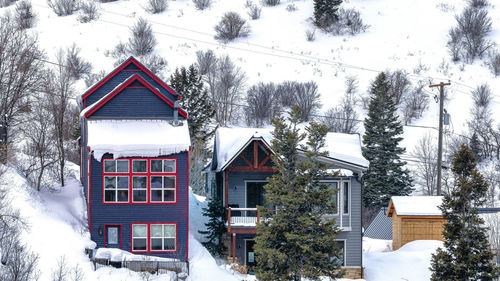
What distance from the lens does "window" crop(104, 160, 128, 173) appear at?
3028 centimetres

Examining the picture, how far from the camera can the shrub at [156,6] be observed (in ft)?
282

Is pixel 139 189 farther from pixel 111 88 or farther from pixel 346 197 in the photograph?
pixel 346 197

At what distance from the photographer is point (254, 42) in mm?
78688

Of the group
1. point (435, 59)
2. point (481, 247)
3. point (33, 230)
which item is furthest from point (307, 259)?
point (435, 59)

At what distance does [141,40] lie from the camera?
7450cm

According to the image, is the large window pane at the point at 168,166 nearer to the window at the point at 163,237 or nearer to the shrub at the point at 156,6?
the window at the point at 163,237

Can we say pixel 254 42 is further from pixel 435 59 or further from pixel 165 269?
pixel 165 269

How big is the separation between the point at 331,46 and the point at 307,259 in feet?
178

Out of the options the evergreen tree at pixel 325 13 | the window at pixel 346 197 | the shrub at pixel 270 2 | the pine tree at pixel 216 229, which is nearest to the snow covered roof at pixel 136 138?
the pine tree at pixel 216 229

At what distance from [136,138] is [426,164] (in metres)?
33.9

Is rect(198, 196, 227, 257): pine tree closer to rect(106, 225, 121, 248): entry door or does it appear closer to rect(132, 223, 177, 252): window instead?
rect(132, 223, 177, 252): window

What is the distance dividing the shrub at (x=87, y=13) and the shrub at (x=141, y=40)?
7543mm

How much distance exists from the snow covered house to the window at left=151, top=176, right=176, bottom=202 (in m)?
2.79

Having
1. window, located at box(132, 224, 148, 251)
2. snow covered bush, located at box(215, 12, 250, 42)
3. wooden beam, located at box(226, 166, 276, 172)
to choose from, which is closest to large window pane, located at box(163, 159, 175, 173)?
window, located at box(132, 224, 148, 251)
